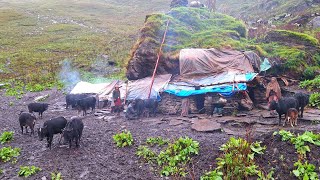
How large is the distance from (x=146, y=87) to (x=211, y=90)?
4.57 m

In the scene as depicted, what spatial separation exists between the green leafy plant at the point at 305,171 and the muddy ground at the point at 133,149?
0.23 metres

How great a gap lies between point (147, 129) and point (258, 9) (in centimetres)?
4799

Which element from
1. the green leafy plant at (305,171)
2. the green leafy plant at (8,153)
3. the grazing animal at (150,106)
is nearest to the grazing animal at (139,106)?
the grazing animal at (150,106)

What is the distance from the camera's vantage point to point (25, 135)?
13.5 m

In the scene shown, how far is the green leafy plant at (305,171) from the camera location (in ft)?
24.9

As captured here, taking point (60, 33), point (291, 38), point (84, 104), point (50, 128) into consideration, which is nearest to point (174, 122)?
point (50, 128)

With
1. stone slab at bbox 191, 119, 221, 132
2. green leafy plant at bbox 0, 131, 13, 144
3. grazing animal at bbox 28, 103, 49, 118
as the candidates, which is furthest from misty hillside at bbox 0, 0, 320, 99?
green leafy plant at bbox 0, 131, 13, 144

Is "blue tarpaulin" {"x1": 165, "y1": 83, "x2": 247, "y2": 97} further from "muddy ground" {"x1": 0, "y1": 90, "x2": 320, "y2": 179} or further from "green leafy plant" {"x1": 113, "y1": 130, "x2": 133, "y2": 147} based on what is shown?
"green leafy plant" {"x1": 113, "y1": 130, "x2": 133, "y2": 147}

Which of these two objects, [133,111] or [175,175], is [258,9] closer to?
[133,111]

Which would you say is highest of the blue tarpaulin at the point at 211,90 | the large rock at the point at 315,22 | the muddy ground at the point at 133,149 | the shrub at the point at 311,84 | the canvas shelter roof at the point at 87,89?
the large rock at the point at 315,22

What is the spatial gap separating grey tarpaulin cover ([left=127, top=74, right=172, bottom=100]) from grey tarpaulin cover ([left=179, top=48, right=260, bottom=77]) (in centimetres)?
136

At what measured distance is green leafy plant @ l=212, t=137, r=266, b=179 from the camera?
8102 millimetres

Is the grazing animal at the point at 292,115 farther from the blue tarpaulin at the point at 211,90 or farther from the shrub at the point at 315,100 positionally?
the blue tarpaulin at the point at 211,90

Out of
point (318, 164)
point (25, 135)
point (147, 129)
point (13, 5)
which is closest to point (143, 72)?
point (147, 129)
